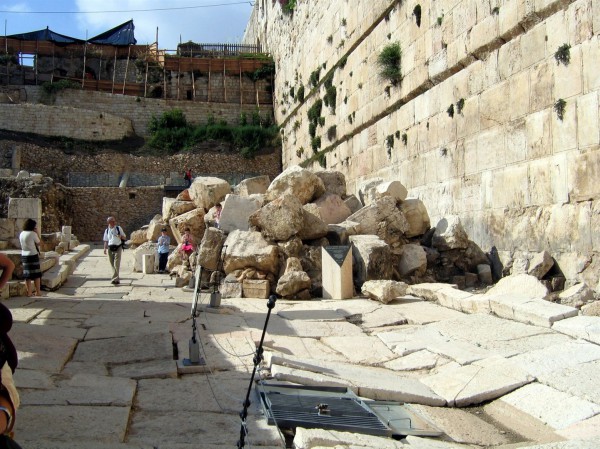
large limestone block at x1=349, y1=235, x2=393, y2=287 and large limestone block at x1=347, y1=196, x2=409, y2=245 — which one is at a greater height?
large limestone block at x1=347, y1=196, x2=409, y2=245

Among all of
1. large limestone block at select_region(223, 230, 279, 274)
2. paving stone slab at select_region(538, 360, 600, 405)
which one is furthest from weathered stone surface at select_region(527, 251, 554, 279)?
large limestone block at select_region(223, 230, 279, 274)

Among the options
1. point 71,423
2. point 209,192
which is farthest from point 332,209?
point 71,423

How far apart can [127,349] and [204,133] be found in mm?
29500

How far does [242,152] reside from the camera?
3266cm

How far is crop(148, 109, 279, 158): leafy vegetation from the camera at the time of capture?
3269 centimetres

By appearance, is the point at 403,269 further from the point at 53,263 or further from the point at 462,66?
the point at 53,263

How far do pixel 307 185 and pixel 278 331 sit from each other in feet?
17.9

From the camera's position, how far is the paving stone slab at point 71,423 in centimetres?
324

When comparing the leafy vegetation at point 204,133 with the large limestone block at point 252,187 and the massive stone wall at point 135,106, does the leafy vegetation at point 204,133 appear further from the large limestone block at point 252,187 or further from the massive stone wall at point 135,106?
the large limestone block at point 252,187

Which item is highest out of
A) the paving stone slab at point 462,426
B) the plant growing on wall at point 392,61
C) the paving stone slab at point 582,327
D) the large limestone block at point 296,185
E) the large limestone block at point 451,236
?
the plant growing on wall at point 392,61

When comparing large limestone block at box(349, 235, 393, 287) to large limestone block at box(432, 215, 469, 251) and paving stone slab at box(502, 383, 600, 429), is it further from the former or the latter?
paving stone slab at box(502, 383, 600, 429)

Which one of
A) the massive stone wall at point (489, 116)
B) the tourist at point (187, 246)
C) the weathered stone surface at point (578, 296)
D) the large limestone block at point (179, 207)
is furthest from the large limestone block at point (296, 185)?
the weathered stone surface at point (578, 296)

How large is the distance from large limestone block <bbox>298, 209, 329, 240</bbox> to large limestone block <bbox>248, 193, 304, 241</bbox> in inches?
6.0

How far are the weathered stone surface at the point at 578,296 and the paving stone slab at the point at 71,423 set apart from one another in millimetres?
5286
